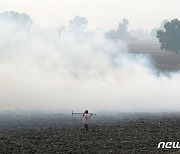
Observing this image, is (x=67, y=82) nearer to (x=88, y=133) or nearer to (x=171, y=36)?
(x=88, y=133)

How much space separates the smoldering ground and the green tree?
42253 mm

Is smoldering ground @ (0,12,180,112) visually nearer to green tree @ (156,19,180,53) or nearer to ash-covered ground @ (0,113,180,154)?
ash-covered ground @ (0,113,180,154)

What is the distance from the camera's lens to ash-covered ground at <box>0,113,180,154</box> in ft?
76.5

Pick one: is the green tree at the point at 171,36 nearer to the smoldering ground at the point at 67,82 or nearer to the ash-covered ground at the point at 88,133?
the smoldering ground at the point at 67,82

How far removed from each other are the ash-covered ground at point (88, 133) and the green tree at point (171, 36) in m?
80.6

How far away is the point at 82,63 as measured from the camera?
245 ft

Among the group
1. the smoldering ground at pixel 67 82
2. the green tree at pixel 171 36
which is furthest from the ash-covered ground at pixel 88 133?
the green tree at pixel 171 36

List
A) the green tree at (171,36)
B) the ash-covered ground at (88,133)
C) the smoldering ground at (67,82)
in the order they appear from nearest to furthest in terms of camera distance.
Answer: the ash-covered ground at (88,133), the smoldering ground at (67,82), the green tree at (171,36)

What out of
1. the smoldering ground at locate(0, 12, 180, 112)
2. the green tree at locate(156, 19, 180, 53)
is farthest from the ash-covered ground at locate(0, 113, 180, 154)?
the green tree at locate(156, 19, 180, 53)

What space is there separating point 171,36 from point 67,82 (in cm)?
6838

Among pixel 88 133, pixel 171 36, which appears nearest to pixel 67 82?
pixel 88 133

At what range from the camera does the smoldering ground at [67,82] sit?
144 feet

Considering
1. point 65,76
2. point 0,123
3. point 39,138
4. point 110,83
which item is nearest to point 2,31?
point 65,76

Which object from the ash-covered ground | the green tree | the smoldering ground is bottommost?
the ash-covered ground
